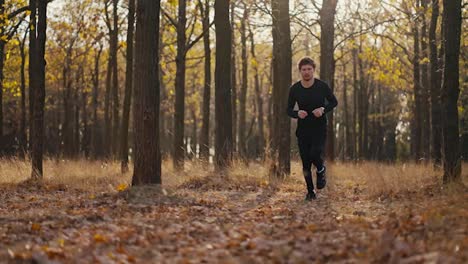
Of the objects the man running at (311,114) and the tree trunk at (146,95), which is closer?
the man running at (311,114)

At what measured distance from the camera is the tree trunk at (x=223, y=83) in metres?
14.7

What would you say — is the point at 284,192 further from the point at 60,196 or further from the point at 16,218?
the point at 16,218

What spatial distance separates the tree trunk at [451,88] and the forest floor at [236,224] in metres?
0.56

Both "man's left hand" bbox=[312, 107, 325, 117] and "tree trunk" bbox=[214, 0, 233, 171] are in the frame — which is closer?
"man's left hand" bbox=[312, 107, 325, 117]

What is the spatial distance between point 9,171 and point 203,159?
196 inches

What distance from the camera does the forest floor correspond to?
477 centimetres

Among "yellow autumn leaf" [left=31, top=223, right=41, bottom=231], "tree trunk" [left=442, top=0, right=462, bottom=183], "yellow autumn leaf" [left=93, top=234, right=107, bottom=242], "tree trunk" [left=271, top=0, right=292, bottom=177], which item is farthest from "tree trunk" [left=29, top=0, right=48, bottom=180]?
"tree trunk" [left=442, top=0, right=462, bottom=183]

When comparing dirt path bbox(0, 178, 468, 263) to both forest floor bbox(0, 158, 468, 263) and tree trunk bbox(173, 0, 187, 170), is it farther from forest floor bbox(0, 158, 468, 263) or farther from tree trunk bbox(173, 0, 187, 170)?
tree trunk bbox(173, 0, 187, 170)

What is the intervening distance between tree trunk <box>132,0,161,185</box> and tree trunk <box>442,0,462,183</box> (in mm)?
5035

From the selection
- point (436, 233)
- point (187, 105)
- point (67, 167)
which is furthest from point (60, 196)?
point (187, 105)

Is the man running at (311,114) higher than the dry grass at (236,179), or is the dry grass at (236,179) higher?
the man running at (311,114)

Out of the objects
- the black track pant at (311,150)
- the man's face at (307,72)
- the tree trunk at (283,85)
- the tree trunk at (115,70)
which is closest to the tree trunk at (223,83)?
the tree trunk at (283,85)

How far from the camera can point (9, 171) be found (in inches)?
548

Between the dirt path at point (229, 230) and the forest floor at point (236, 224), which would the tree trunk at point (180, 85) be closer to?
the forest floor at point (236, 224)
